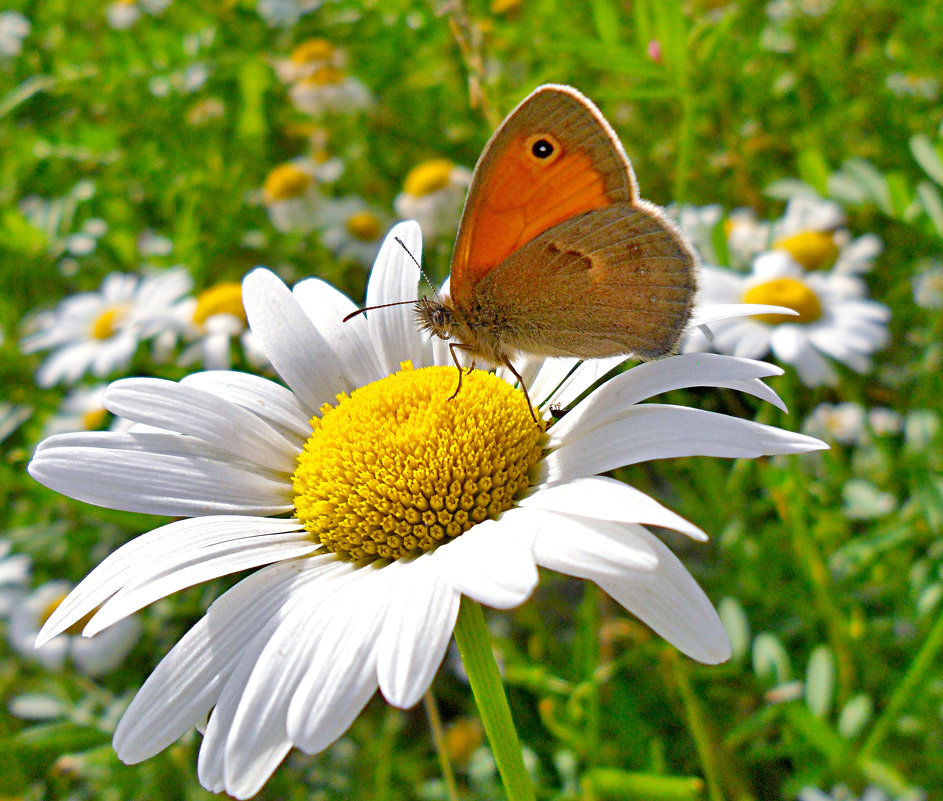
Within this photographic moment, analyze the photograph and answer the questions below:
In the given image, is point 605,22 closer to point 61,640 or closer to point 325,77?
point 61,640

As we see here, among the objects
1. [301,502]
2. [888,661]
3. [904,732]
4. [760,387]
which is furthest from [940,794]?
[301,502]

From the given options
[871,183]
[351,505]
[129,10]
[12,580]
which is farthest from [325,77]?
[351,505]

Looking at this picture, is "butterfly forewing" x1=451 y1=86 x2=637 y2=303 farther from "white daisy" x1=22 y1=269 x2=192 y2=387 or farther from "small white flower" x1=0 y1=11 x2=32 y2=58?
"small white flower" x1=0 y1=11 x2=32 y2=58

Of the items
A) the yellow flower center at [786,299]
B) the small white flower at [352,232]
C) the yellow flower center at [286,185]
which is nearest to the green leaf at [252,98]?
the yellow flower center at [286,185]

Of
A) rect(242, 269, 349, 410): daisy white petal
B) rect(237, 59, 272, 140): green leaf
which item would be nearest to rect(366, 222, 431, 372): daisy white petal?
rect(242, 269, 349, 410): daisy white petal

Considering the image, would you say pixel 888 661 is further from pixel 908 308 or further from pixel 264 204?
pixel 264 204
